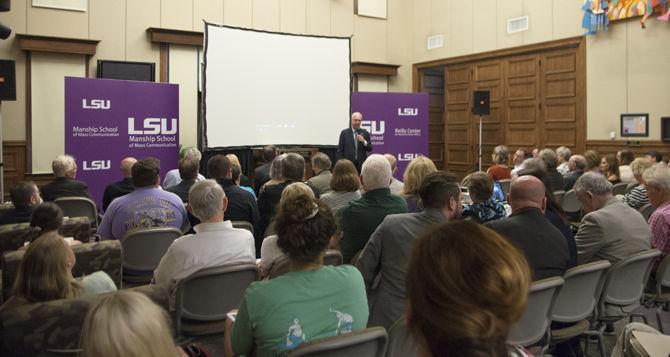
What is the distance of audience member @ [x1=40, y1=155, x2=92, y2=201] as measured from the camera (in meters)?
5.57

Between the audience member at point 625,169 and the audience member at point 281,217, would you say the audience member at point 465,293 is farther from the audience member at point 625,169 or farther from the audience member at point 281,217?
the audience member at point 625,169

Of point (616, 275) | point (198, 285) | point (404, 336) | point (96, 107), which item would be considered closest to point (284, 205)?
point (404, 336)

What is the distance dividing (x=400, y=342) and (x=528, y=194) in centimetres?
129

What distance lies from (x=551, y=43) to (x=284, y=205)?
9376mm

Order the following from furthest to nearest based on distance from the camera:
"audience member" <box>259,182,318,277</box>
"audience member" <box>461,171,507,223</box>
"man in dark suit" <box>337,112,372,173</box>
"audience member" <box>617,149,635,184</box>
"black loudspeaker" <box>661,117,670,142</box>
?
"man in dark suit" <box>337,112,372,173</box> < "black loudspeaker" <box>661,117,670,142</box> < "audience member" <box>617,149,635,184</box> < "audience member" <box>461,171,507,223</box> < "audience member" <box>259,182,318,277</box>

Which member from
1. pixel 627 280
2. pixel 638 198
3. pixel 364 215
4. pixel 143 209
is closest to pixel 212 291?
pixel 364 215

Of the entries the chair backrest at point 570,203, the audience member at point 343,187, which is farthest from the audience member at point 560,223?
the chair backrest at point 570,203

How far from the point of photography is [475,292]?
3.30 ft

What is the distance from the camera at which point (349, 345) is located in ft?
6.13

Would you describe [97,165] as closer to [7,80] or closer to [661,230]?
[7,80]

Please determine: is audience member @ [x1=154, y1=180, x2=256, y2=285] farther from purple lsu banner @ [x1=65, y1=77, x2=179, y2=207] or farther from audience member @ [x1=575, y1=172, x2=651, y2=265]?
purple lsu banner @ [x1=65, y1=77, x2=179, y2=207]

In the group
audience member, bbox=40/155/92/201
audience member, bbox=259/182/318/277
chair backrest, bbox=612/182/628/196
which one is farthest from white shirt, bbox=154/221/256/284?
chair backrest, bbox=612/182/628/196

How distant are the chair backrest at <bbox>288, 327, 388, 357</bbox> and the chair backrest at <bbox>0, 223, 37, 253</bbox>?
2568 millimetres

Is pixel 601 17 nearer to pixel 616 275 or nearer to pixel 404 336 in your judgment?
pixel 616 275
